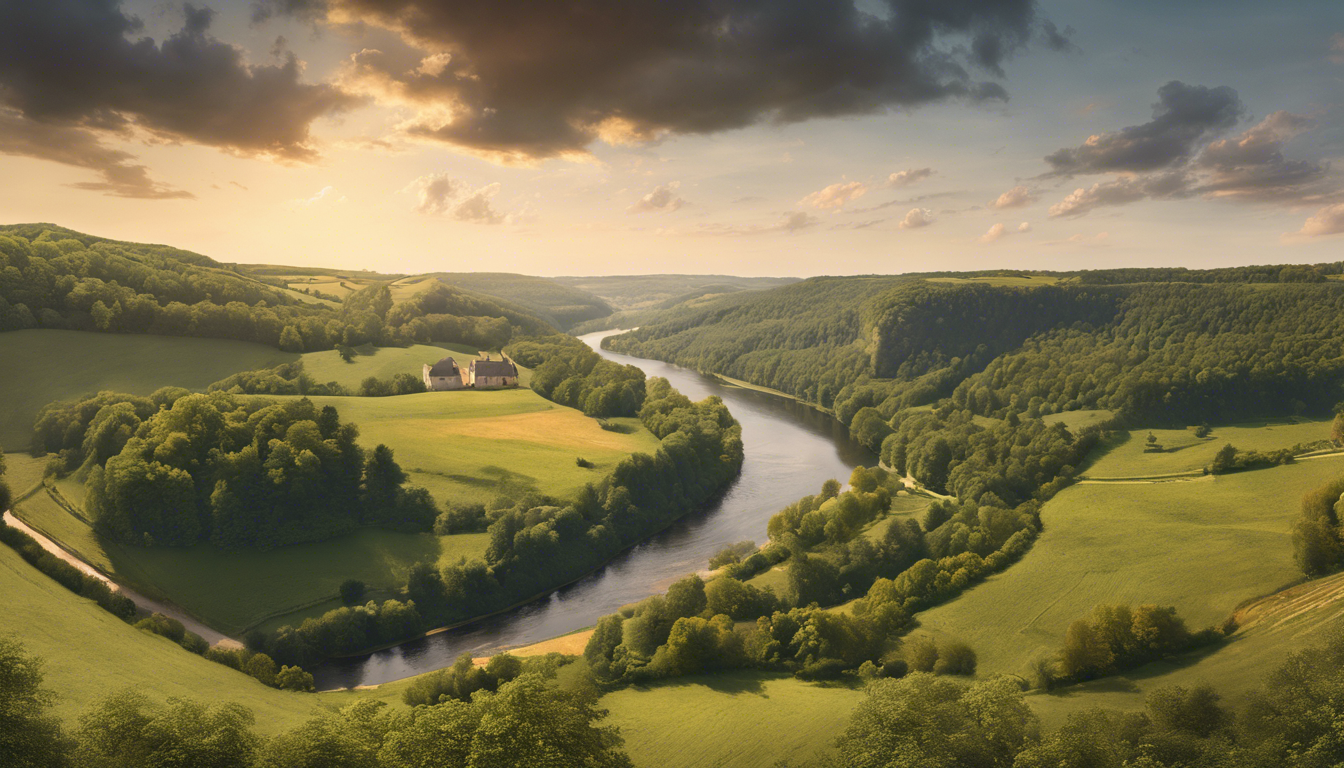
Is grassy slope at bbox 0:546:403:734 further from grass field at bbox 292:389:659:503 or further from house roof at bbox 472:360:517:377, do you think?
house roof at bbox 472:360:517:377

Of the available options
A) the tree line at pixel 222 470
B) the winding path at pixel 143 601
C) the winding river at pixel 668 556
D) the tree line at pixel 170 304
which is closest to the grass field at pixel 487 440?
the tree line at pixel 222 470

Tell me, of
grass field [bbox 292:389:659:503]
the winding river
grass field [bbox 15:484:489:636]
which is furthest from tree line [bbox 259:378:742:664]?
grass field [bbox 292:389:659:503]

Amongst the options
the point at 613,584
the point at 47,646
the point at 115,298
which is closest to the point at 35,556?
the point at 47,646

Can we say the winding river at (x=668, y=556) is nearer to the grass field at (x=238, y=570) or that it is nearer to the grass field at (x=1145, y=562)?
the grass field at (x=238, y=570)

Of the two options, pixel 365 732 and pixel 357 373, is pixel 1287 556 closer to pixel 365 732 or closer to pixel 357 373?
pixel 365 732

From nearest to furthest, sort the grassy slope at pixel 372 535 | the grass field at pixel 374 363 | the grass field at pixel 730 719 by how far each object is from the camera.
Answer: the grass field at pixel 730 719, the grassy slope at pixel 372 535, the grass field at pixel 374 363

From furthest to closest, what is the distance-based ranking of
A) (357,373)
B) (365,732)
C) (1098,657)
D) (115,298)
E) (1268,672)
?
(357,373)
(115,298)
(1098,657)
(1268,672)
(365,732)
